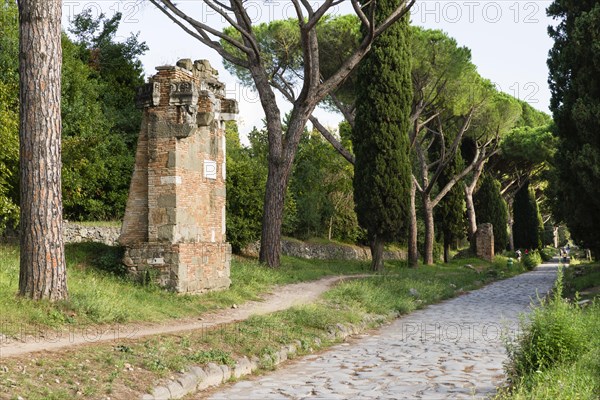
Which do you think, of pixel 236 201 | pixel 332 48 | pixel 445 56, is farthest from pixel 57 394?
pixel 445 56

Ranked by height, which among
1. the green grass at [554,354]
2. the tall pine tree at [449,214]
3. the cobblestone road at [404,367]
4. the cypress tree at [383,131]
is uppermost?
the cypress tree at [383,131]

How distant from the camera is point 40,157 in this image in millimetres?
9297

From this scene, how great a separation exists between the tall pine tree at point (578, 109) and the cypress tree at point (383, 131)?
5441mm

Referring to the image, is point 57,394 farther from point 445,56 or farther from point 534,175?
point 534,175

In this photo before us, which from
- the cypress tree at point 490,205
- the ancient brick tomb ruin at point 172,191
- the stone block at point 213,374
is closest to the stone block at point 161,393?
the stone block at point 213,374

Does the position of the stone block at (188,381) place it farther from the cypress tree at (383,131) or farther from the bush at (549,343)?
the cypress tree at (383,131)

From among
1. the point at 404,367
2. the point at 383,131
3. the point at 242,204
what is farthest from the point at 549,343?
the point at 242,204

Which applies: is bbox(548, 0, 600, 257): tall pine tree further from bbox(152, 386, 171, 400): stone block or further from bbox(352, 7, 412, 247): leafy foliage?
bbox(152, 386, 171, 400): stone block

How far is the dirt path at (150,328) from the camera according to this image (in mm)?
7422

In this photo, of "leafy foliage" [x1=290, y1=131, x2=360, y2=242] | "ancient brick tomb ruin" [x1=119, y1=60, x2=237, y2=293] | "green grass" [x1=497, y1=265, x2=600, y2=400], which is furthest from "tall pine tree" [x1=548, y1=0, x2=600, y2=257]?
"leafy foliage" [x1=290, y1=131, x2=360, y2=242]

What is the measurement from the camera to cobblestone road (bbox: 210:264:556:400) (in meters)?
6.91

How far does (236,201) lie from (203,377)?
15827 mm

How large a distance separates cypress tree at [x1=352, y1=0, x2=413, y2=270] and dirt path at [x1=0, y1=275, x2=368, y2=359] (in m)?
8.19

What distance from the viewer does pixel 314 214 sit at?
2927cm
